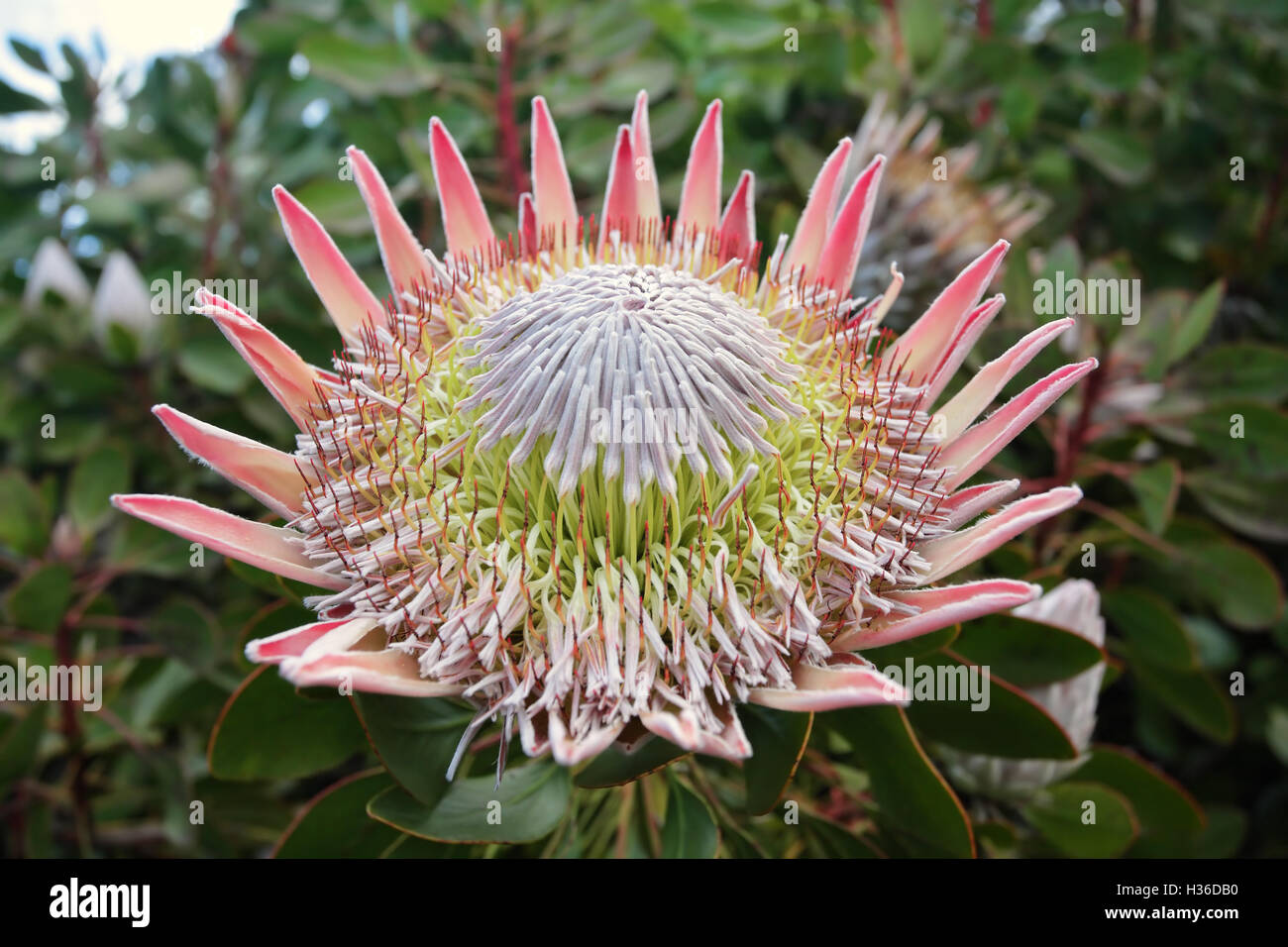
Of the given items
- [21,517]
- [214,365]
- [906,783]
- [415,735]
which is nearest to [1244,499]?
[906,783]

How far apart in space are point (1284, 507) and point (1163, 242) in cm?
86

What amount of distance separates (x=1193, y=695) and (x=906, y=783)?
916 millimetres

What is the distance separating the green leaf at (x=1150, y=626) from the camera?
1517mm

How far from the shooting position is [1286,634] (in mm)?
1802

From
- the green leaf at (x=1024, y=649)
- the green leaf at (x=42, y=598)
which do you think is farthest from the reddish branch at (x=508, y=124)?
the green leaf at (x=1024, y=649)

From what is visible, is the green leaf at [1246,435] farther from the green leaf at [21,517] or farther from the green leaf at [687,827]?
the green leaf at [21,517]

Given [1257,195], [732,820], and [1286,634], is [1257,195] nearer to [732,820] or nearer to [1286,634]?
[1286,634]

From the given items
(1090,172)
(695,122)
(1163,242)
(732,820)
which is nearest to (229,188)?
(695,122)

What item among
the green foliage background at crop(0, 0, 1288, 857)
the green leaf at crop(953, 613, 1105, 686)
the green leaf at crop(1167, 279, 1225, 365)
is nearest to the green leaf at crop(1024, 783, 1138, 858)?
the green foliage background at crop(0, 0, 1288, 857)

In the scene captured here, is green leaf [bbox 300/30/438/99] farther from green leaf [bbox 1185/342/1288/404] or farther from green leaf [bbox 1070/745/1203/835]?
green leaf [bbox 1070/745/1203/835]

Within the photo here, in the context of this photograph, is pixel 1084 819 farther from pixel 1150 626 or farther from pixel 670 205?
pixel 670 205

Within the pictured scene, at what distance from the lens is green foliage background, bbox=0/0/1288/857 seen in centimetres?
115

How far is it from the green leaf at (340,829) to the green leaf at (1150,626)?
1234 mm

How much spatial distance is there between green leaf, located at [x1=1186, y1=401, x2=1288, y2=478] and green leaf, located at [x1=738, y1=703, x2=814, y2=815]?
1075mm
